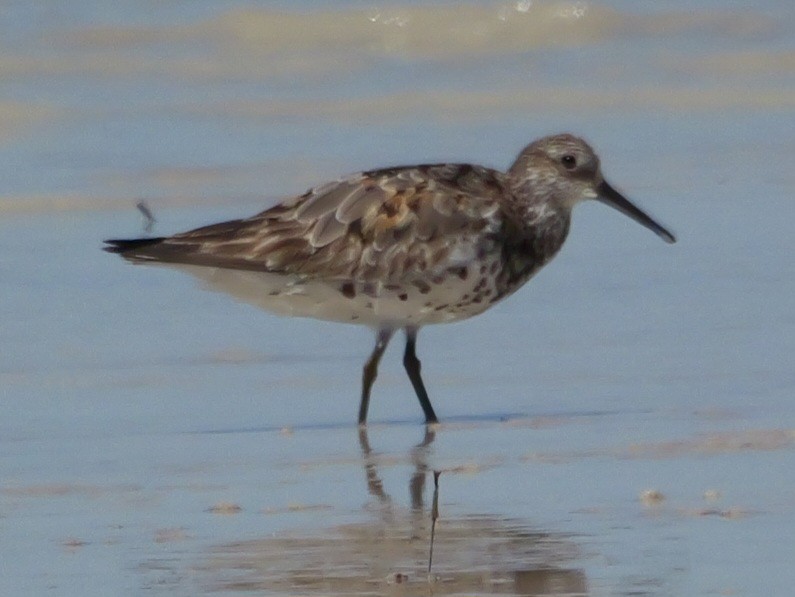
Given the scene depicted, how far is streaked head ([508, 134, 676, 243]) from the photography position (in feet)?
28.6

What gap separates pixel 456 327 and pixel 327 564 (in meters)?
3.85

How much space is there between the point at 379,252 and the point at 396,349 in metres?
1.15

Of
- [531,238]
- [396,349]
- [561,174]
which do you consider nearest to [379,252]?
[531,238]

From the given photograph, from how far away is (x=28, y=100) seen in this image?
14812 millimetres

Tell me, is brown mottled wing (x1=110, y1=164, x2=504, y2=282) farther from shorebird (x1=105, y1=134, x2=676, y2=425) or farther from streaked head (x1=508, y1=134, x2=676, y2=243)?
streaked head (x1=508, y1=134, x2=676, y2=243)

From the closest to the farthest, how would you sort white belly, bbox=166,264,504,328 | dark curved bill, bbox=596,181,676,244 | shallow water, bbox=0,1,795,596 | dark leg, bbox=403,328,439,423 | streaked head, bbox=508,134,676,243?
shallow water, bbox=0,1,795,596 < dark leg, bbox=403,328,439,423 < white belly, bbox=166,264,504,328 < streaked head, bbox=508,134,676,243 < dark curved bill, bbox=596,181,676,244

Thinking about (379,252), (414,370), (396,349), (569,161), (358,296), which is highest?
(569,161)

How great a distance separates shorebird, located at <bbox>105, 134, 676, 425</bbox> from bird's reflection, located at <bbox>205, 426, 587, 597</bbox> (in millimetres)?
1999

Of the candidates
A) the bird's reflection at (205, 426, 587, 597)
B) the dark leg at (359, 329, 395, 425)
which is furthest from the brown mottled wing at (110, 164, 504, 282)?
the bird's reflection at (205, 426, 587, 597)

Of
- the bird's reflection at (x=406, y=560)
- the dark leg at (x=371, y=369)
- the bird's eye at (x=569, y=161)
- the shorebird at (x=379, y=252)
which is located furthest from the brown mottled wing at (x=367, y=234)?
the bird's reflection at (x=406, y=560)

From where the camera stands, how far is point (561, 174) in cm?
880

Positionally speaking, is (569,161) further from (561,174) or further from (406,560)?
(406,560)

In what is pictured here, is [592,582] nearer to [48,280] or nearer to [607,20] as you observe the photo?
[48,280]

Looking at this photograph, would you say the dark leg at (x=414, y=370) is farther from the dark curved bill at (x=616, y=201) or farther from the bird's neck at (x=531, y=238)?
the dark curved bill at (x=616, y=201)
